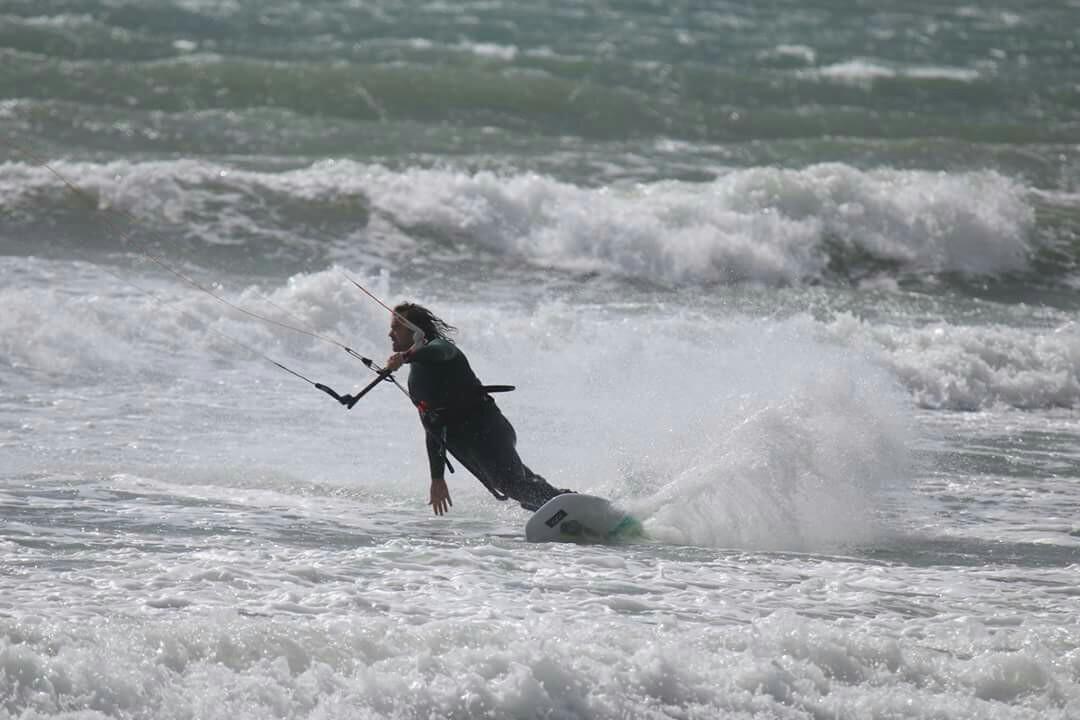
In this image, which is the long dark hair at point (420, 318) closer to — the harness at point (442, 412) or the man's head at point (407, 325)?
the man's head at point (407, 325)

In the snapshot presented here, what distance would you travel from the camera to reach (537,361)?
13859mm

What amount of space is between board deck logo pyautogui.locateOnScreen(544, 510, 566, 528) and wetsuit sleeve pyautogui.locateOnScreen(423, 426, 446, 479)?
2.26 ft

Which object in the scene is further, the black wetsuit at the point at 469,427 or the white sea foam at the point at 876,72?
the white sea foam at the point at 876,72

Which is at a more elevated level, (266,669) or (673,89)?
(673,89)

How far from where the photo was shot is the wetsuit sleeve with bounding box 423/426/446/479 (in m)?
9.04

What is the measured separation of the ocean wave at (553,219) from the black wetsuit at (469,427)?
8150 millimetres

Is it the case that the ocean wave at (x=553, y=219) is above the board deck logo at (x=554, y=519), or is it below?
above

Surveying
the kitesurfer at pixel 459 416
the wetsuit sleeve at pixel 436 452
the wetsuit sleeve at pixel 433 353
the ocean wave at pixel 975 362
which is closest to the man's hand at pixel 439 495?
the wetsuit sleeve at pixel 436 452

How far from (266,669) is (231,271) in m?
10.4

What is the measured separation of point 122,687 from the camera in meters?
6.46

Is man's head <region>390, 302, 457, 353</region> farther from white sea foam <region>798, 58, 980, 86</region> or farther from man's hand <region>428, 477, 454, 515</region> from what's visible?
white sea foam <region>798, 58, 980, 86</region>

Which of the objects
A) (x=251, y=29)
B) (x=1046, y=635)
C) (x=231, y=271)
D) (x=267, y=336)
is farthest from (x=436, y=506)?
(x=251, y=29)

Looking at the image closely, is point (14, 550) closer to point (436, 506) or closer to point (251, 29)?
point (436, 506)

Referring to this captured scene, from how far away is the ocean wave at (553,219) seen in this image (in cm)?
1767
